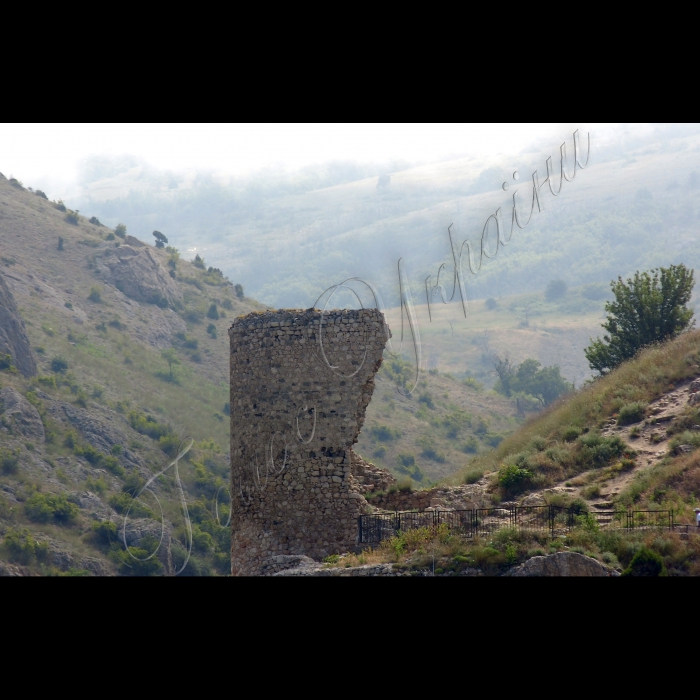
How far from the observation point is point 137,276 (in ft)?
261

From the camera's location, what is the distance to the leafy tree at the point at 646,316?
28.9 metres

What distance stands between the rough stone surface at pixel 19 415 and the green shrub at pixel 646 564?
135ft

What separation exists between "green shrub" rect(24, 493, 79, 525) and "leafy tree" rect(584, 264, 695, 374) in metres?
27.1

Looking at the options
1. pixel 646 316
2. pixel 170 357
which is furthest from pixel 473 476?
pixel 170 357

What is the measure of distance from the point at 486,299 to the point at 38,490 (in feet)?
303

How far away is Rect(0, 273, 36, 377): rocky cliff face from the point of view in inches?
2376

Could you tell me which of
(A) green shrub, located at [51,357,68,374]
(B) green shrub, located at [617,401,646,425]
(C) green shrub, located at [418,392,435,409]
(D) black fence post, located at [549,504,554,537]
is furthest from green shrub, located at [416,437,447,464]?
(D) black fence post, located at [549,504,554,537]

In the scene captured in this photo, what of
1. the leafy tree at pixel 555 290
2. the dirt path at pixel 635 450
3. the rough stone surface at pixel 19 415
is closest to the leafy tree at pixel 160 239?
the rough stone surface at pixel 19 415

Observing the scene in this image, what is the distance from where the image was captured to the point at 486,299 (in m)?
138

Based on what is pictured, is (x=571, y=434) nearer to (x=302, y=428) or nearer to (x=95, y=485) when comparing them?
(x=302, y=428)

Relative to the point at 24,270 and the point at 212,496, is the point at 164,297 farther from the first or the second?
the point at 212,496

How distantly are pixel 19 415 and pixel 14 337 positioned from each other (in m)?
7.45

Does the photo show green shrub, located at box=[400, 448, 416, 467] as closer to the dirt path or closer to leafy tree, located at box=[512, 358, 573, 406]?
leafy tree, located at box=[512, 358, 573, 406]

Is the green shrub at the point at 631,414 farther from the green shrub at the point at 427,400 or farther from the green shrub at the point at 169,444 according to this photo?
the green shrub at the point at 427,400
